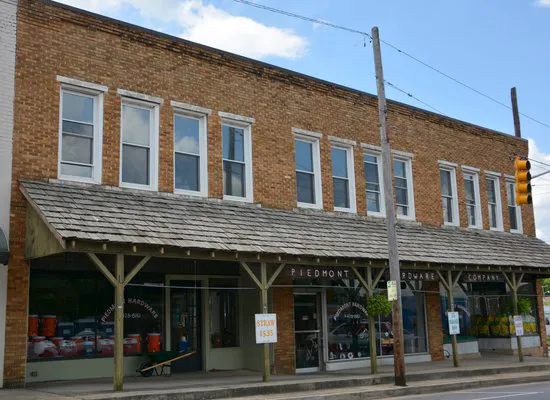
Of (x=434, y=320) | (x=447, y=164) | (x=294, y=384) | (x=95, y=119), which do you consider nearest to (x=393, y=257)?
(x=294, y=384)

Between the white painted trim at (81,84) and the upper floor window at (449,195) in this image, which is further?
the upper floor window at (449,195)

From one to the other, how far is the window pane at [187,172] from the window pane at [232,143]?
3.02ft

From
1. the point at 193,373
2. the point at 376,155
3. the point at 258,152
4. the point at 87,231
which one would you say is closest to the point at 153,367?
the point at 193,373

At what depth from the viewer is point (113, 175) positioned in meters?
15.2

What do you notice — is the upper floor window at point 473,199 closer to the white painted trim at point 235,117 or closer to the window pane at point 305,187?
the window pane at point 305,187

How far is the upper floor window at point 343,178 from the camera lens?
2002cm

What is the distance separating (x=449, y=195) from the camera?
23.7 metres

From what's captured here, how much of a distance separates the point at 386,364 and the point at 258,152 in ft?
23.8

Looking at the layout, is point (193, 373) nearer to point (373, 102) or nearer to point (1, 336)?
point (1, 336)

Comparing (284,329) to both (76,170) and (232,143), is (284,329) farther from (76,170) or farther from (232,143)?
(76,170)

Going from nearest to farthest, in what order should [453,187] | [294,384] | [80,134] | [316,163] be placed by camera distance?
[294,384] → [80,134] → [316,163] → [453,187]

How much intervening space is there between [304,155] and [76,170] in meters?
6.93

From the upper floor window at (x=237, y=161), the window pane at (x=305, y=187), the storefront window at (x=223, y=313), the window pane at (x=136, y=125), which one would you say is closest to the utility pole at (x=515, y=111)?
the window pane at (x=305, y=187)

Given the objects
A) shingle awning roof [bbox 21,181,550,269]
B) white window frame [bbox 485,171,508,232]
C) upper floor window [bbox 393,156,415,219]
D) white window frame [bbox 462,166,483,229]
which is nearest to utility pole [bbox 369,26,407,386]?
shingle awning roof [bbox 21,181,550,269]
